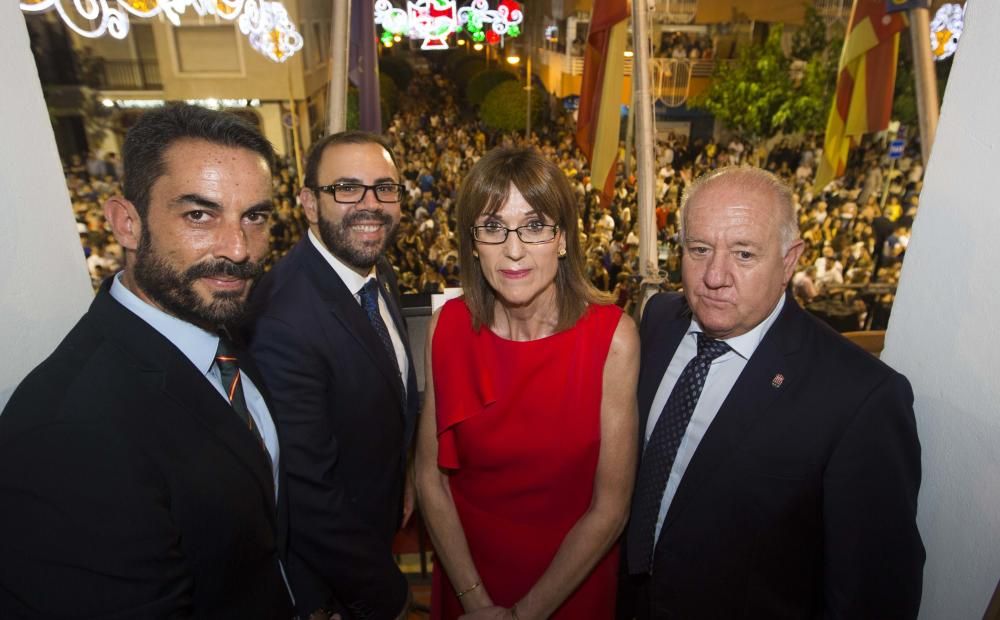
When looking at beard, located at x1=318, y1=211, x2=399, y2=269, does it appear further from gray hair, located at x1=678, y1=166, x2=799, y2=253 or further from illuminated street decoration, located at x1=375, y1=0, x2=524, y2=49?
illuminated street decoration, located at x1=375, y1=0, x2=524, y2=49

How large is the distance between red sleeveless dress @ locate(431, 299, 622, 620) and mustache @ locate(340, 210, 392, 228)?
23.7 inches

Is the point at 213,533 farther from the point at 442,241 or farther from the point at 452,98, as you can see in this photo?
the point at 452,98

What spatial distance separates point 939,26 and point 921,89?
12.0 feet

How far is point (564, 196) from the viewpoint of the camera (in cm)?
190

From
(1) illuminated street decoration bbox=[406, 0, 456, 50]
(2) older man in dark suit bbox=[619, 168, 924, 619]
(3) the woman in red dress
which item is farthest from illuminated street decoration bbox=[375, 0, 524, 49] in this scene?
(2) older man in dark suit bbox=[619, 168, 924, 619]

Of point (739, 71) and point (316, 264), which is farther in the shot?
point (739, 71)

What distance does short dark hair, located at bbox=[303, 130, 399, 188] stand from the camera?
8.38 ft

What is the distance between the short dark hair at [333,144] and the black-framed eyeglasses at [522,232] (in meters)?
0.96

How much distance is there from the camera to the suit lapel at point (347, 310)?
2188 millimetres

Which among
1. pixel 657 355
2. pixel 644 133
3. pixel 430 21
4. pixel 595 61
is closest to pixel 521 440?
pixel 657 355

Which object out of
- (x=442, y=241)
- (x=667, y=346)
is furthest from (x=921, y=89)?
(x=442, y=241)

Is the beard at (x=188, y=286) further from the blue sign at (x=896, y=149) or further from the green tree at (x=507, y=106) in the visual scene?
the blue sign at (x=896, y=149)

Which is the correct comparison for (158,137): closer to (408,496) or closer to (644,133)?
(408,496)

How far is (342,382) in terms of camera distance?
2.16 metres
